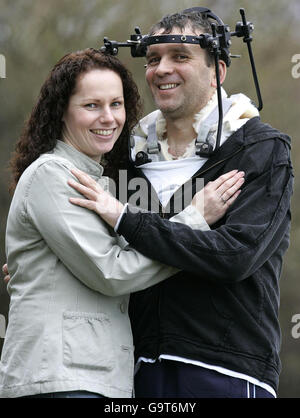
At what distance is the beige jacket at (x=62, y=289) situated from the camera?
265 centimetres

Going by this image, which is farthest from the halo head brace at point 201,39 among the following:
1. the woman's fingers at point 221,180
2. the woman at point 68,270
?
the woman at point 68,270

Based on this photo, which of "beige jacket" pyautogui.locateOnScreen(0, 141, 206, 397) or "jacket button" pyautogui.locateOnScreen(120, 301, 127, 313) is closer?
"beige jacket" pyautogui.locateOnScreen(0, 141, 206, 397)

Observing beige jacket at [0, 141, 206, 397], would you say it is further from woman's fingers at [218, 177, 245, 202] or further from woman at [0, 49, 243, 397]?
woman's fingers at [218, 177, 245, 202]

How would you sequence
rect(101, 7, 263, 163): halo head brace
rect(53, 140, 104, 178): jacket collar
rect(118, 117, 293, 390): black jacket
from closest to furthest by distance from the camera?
rect(118, 117, 293, 390): black jacket < rect(53, 140, 104, 178): jacket collar < rect(101, 7, 263, 163): halo head brace

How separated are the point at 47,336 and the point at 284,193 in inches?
37.0

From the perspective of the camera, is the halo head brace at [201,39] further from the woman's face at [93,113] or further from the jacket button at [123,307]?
the jacket button at [123,307]

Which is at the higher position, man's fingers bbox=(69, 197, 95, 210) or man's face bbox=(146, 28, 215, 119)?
man's face bbox=(146, 28, 215, 119)

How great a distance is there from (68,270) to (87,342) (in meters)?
0.24

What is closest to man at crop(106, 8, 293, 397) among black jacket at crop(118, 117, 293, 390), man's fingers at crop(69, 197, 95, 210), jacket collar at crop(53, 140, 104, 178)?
black jacket at crop(118, 117, 293, 390)

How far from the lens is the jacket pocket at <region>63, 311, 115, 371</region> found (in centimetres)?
265

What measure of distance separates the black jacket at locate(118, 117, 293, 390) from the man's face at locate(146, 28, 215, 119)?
263 mm

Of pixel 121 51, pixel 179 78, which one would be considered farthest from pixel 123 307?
pixel 121 51

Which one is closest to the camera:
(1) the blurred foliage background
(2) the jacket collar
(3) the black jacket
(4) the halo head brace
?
(3) the black jacket

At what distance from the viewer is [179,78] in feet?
10.5
